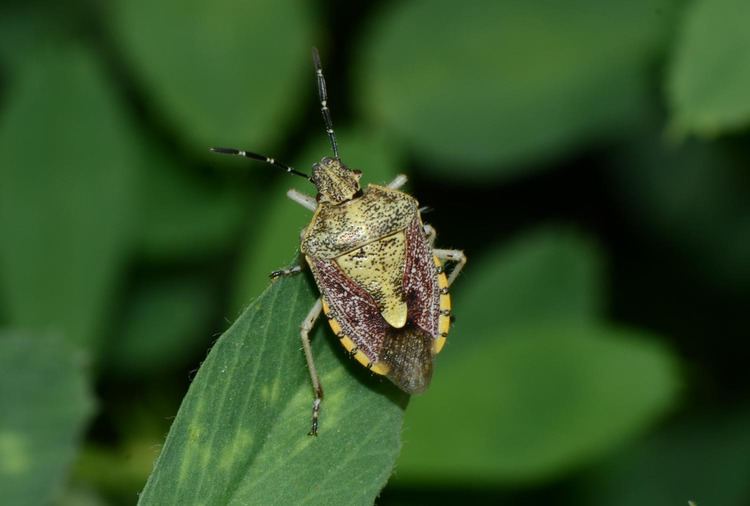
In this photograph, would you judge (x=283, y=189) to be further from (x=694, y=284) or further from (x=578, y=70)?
(x=694, y=284)

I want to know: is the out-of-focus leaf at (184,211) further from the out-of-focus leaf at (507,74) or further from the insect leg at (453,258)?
the insect leg at (453,258)

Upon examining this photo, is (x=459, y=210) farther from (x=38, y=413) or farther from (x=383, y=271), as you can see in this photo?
(x=38, y=413)

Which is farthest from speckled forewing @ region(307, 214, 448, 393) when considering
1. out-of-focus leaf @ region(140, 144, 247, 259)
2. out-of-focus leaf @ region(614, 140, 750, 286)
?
out-of-focus leaf @ region(614, 140, 750, 286)

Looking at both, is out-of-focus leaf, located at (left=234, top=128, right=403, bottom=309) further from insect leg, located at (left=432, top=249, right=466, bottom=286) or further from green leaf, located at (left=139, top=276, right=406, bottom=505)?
green leaf, located at (left=139, top=276, right=406, bottom=505)

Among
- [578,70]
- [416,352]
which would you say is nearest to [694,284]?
[578,70]

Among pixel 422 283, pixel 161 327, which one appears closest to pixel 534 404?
pixel 422 283

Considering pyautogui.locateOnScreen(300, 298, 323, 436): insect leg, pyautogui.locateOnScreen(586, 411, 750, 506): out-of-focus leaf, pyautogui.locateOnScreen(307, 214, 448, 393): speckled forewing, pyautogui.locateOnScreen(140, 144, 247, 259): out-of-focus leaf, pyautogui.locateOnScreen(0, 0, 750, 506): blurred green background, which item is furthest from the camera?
pyautogui.locateOnScreen(140, 144, 247, 259): out-of-focus leaf

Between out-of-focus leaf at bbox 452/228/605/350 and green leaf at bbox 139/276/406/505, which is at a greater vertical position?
out-of-focus leaf at bbox 452/228/605/350
